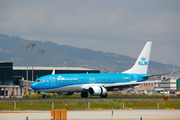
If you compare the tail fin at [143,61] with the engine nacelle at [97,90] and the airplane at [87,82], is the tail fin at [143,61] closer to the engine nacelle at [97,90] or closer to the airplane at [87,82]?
the airplane at [87,82]

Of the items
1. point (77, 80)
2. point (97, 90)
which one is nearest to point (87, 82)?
point (77, 80)

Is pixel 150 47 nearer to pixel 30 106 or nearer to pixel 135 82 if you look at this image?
pixel 135 82

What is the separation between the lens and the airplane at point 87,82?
2381 inches

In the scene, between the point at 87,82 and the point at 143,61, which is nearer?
the point at 87,82

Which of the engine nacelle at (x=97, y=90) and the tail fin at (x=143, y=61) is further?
the tail fin at (x=143, y=61)

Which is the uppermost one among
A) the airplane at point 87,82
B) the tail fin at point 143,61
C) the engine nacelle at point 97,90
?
the tail fin at point 143,61

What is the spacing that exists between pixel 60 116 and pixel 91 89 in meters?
38.7

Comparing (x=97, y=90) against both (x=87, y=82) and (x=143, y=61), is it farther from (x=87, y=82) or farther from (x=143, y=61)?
(x=143, y=61)

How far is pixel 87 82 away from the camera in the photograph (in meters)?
64.1

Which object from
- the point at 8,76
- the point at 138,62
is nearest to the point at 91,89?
the point at 138,62

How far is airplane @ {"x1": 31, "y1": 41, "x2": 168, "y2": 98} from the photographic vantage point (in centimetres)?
6047

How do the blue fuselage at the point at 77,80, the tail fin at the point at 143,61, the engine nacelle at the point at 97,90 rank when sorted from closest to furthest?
the blue fuselage at the point at 77,80
the engine nacelle at the point at 97,90
the tail fin at the point at 143,61

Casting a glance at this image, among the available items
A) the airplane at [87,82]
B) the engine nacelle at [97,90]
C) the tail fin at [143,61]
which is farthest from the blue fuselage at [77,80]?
the tail fin at [143,61]

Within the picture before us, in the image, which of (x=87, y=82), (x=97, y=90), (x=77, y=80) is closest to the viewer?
(x=97, y=90)
